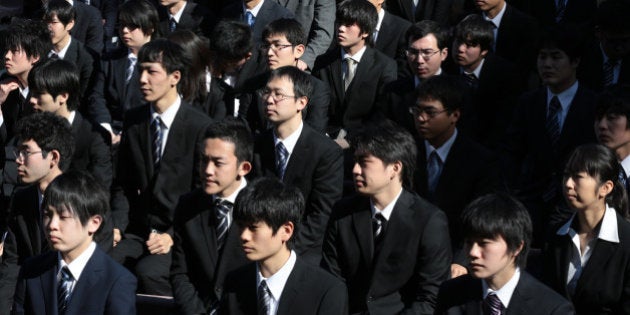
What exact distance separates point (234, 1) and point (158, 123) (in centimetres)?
321

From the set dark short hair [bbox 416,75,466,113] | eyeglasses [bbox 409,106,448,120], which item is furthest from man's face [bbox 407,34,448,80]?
eyeglasses [bbox 409,106,448,120]

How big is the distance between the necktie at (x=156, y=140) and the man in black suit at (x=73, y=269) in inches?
66.4

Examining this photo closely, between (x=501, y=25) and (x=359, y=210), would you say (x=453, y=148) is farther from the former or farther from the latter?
(x=501, y=25)

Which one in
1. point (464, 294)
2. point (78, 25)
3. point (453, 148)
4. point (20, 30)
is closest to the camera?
point (464, 294)

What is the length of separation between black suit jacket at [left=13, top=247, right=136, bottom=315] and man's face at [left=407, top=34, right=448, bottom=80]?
3.29 meters

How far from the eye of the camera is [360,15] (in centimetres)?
809

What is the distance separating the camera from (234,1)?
988 cm

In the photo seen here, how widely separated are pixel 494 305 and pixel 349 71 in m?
3.71

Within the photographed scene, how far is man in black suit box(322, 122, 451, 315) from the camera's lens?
536 centimetres

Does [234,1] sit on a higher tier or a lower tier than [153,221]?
higher

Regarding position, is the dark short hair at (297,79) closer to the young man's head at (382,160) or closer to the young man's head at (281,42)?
the young man's head at (281,42)

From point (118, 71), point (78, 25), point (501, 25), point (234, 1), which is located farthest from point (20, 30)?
point (501, 25)

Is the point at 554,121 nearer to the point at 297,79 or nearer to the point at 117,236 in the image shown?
the point at 297,79

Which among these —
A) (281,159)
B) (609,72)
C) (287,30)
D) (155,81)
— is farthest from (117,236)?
(609,72)
